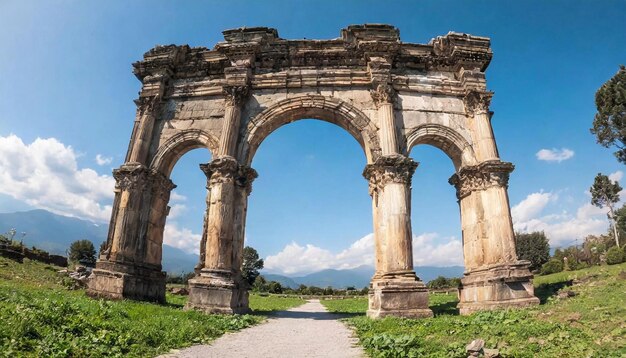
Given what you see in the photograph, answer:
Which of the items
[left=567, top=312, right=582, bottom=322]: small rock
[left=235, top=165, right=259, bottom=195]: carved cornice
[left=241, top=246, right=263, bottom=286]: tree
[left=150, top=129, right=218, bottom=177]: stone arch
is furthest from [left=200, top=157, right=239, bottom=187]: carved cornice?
[left=241, top=246, right=263, bottom=286]: tree

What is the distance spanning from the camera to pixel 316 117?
15359 millimetres

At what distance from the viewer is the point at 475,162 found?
46.0ft

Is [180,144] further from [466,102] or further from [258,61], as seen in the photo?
[466,102]

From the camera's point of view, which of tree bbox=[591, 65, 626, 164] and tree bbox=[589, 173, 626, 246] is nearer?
tree bbox=[591, 65, 626, 164]

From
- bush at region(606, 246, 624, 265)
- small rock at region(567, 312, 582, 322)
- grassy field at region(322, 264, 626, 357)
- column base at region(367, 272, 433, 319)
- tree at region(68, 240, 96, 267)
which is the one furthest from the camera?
tree at region(68, 240, 96, 267)

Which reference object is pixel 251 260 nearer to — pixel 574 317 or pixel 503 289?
pixel 503 289

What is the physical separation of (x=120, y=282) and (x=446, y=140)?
515 inches

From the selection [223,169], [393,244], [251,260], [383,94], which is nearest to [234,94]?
[223,169]

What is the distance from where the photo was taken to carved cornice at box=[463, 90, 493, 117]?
567 inches

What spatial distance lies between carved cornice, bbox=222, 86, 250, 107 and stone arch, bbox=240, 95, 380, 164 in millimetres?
893

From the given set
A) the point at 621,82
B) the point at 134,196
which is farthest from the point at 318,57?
the point at 621,82

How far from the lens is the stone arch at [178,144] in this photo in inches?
Answer: 581

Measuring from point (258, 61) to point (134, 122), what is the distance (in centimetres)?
576

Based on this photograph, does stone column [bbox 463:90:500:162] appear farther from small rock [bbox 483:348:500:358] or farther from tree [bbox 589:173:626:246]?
tree [bbox 589:173:626:246]
